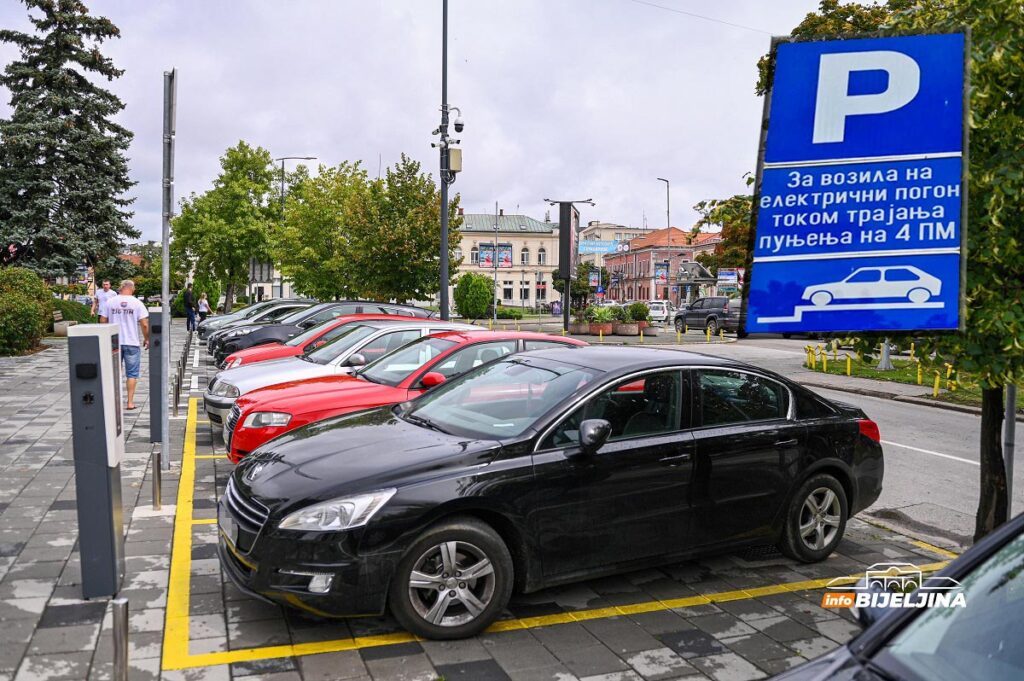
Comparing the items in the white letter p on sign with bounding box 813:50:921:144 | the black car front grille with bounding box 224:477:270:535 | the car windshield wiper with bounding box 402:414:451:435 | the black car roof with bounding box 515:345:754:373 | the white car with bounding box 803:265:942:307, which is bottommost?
the black car front grille with bounding box 224:477:270:535

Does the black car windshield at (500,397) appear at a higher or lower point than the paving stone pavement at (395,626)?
higher

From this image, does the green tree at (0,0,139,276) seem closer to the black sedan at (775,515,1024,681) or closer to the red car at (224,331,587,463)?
the red car at (224,331,587,463)

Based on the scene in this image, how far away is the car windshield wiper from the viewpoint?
16.4 feet

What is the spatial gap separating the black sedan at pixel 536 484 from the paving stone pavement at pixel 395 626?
9.3 inches

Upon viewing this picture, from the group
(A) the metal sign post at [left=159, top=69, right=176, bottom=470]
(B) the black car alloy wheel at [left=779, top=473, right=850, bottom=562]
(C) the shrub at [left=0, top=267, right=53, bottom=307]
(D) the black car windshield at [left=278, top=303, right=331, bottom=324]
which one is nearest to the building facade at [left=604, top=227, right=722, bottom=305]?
(D) the black car windshield at [left=278, top=303, right=331, bottom=324]

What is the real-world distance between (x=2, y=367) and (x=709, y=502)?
16.8 metres

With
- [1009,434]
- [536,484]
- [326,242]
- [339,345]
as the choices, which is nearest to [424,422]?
[536,484]

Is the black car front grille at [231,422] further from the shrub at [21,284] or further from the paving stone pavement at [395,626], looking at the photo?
the shrub at [21,284]

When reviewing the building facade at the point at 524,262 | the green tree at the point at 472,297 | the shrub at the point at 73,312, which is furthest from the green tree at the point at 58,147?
the building facade at the point at 524,262

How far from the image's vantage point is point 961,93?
152 inches

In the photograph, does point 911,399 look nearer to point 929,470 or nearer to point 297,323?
point 929,470

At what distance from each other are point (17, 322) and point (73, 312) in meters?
9.70

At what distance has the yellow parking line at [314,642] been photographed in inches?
159

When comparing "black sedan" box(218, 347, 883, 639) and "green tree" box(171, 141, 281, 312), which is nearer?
"black sedan" box(218, 347, 883, 639)
